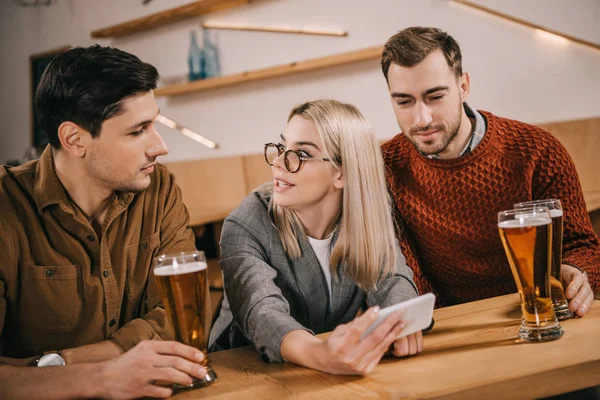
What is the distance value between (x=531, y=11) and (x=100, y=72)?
2888mm

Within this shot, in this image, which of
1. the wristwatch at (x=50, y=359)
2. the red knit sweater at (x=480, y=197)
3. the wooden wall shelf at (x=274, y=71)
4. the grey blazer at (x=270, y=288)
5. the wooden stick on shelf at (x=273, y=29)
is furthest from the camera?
the wooden stick on shelf at (x=273, y=29)

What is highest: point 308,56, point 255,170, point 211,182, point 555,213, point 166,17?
point 166,17

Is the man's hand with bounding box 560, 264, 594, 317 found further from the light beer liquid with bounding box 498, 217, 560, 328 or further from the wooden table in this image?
the light beer liquid with bounding box 498, 217, 560, 328

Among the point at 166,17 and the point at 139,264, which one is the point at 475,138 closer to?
the point at 139,264

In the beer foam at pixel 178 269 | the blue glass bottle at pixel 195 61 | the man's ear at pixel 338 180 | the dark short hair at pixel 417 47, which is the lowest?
the beer foam at pixel 178 269

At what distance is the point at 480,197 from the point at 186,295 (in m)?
1.20

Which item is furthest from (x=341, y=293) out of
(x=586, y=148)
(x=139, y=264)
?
(x=586, y=148)

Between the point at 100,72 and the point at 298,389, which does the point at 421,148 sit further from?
the point at 298,389

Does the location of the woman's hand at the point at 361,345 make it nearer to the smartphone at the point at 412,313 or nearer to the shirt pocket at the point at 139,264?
the smartphone at the point at 412,313

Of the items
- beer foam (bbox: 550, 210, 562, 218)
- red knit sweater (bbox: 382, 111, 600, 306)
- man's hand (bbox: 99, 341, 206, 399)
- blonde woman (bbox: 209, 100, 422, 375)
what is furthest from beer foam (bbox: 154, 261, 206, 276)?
red knit sweater (bbox: 382, 111, 600, 306)

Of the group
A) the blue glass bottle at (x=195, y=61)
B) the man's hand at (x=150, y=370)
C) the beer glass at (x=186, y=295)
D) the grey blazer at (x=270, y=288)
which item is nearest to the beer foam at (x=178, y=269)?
the beer glass at (x=186, y=295)

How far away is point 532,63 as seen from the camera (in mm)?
3723

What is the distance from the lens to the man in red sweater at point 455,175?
2.03 meters

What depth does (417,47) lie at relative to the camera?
2117 millimetres
